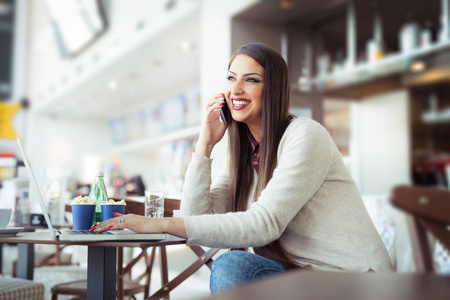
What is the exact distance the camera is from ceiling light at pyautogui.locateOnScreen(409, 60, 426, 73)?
14.0 ft

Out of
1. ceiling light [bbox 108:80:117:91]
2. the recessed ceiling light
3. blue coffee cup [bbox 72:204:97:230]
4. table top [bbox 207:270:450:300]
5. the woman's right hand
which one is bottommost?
blue coffee cup [bbox 72:204:97:230]

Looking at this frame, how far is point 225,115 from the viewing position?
5.62 feet

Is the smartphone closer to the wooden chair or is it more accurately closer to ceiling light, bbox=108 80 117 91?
the wooden chair

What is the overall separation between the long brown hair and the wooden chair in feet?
2.56

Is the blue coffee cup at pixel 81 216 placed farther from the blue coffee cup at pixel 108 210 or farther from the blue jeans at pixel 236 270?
the blue jeans at pixel 236 270

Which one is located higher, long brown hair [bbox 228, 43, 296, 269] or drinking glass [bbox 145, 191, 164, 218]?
long brown hair [bbox 228, 43, 296, 269]

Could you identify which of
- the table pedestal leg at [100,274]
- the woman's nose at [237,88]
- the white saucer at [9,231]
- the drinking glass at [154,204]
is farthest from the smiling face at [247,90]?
the white saucer at [9,231]

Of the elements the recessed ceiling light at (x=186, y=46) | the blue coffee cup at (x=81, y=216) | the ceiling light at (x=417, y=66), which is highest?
the recessed ceiling light at (x=186, y=46)

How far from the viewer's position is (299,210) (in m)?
1.29

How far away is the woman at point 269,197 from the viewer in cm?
117

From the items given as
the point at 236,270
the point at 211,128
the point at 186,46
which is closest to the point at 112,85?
the point at 186,46

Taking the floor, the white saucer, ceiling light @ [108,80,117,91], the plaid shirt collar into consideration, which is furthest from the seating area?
ceiling light @ [108,80,117,91]

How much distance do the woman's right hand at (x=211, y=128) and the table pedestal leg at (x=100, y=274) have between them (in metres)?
0.55

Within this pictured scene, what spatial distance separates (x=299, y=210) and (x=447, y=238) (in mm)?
679
